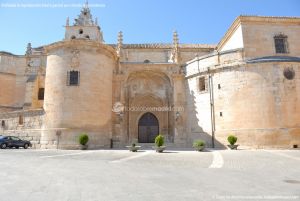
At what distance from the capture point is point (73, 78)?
1998cm

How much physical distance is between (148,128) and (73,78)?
9.50 metres

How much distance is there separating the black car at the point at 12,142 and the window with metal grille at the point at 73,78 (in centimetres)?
605

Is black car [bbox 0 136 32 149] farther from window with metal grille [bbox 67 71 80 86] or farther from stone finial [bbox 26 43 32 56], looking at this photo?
stone finial [bbox 26 43 32 56]

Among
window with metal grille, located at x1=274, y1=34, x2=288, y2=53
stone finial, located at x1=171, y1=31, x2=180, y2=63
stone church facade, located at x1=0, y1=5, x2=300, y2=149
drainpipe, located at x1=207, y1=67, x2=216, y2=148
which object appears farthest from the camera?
stone finial, located at x1=171, y1=31, x2=180, y2=63

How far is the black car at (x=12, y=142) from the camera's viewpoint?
61.5 feet

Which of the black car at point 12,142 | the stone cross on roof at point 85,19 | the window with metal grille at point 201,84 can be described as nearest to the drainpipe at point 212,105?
the window with metal grille at point 201,84

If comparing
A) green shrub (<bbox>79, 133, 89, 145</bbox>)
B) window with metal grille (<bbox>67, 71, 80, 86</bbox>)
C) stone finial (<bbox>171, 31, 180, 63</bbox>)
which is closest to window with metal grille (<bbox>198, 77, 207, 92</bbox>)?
stone finial (<bbox>171, 31, 180, 63</bbox>)

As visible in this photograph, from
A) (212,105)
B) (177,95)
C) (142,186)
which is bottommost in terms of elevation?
(142,186)

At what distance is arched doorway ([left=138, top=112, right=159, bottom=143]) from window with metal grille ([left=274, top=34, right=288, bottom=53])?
44.0 ft

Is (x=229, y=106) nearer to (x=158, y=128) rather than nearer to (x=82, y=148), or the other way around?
(x=158, y=128)

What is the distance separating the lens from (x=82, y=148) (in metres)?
18.0

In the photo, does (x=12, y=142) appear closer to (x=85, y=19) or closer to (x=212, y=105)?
(x=212, y=105)

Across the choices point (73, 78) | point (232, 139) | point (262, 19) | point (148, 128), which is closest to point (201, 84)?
point (232, 139)

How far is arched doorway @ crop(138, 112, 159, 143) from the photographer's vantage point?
25.0 metres
